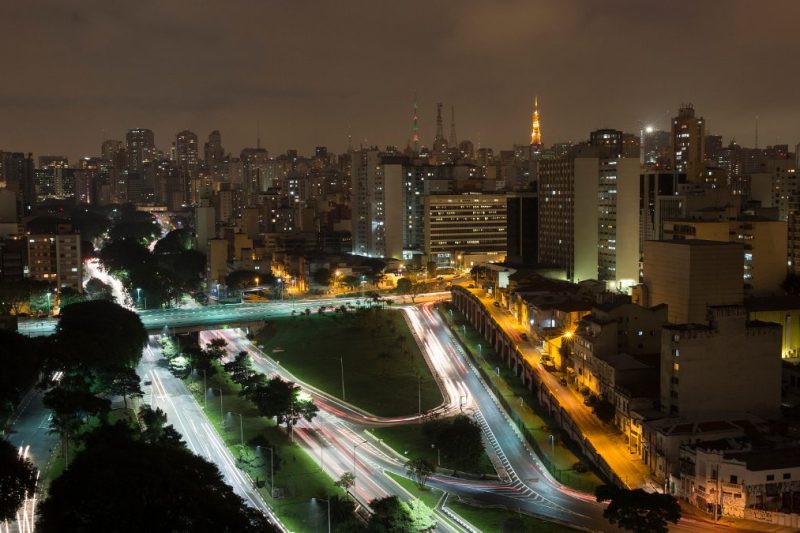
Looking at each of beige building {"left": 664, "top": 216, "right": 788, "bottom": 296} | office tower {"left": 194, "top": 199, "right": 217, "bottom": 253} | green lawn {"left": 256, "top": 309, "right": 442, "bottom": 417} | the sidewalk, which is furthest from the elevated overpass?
office tower {"left": 194, "top": 199, "right": 217, "bottom": 253}

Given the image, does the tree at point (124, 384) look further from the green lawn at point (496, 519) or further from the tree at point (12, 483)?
the green lawn at point (496, 519)

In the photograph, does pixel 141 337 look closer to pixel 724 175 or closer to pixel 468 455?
pixel 468 455

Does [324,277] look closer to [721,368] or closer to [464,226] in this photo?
[464,226]

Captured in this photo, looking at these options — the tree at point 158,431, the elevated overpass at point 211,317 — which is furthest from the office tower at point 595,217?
the tree at point 158,431

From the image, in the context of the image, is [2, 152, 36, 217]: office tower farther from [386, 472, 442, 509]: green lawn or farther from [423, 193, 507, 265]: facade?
[386, 472, 442, 509]: green lawn

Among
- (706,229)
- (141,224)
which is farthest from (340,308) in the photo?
(141,224)
